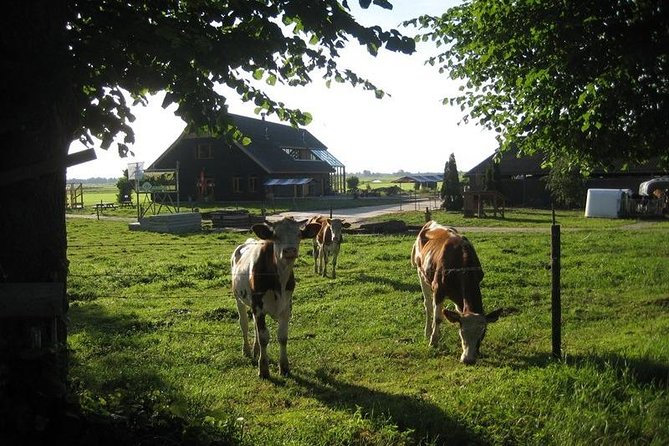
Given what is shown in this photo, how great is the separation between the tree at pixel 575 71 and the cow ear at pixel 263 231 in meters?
4.56

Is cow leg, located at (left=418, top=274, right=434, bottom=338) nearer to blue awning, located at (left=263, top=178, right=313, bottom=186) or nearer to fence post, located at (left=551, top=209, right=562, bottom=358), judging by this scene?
fence post, located at (left=551, top=209, right=562, bottom=358)

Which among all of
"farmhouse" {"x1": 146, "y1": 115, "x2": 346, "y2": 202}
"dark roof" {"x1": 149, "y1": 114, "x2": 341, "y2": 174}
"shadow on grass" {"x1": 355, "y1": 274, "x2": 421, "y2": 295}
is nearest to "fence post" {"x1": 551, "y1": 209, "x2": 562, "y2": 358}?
"shadow on grass" {"x1": 355, "y1": 274, "x2": 421, "y2": 295}

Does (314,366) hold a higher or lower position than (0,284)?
lower

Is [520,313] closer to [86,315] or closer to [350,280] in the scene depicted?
[350,280]

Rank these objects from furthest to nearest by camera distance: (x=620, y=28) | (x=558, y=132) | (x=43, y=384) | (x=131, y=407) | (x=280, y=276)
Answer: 1. (x=558, y=132)
2. (x=620, y=28)
3. (x=280, y=276)
4. (x=131, y=407)
5. (x=43, y=384)

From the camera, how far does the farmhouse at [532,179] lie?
4616cm

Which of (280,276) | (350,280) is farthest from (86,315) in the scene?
(350,280)

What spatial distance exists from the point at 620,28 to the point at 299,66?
5231mm

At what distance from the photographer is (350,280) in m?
14.5

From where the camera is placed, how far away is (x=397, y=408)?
5.83 m

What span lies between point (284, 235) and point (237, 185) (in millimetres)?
49551


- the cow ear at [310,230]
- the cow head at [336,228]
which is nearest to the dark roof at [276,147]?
the cow head at [336,228]

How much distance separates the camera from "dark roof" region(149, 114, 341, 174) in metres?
55.4

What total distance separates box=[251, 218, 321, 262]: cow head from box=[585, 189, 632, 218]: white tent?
33501 mm
